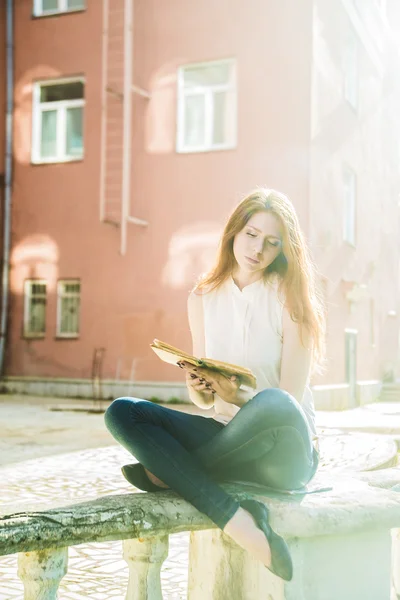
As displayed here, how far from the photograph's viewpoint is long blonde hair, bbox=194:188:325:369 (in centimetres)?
311

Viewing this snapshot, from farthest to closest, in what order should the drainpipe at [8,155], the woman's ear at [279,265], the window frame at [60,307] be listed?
the drainpipe at [8,155], the window frame at [60,307], the woman's ear at [279,265]

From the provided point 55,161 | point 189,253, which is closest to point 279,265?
point 189,253

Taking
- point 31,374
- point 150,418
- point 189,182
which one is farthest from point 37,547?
point 31,374

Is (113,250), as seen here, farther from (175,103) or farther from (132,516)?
(132,516)

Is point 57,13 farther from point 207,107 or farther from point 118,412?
point 118,412

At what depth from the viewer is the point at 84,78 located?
51.9 feet

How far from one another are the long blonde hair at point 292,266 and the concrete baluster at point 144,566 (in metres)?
1.00

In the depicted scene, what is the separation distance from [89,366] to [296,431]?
42.7ft

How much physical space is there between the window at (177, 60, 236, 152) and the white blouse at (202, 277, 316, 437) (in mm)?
11754

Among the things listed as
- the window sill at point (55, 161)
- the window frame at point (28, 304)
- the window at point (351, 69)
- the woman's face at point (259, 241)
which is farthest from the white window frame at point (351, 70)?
the woman's face at point (259, 241)

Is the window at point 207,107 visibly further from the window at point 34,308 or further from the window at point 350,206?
the window at point 34,308

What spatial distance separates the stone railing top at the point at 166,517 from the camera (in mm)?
2156

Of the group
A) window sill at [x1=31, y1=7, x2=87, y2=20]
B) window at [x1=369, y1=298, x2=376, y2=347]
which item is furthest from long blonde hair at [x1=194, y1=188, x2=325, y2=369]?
window at [x1=369, y1=298, x2=376, y2=347]

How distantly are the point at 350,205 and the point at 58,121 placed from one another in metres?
6.26
